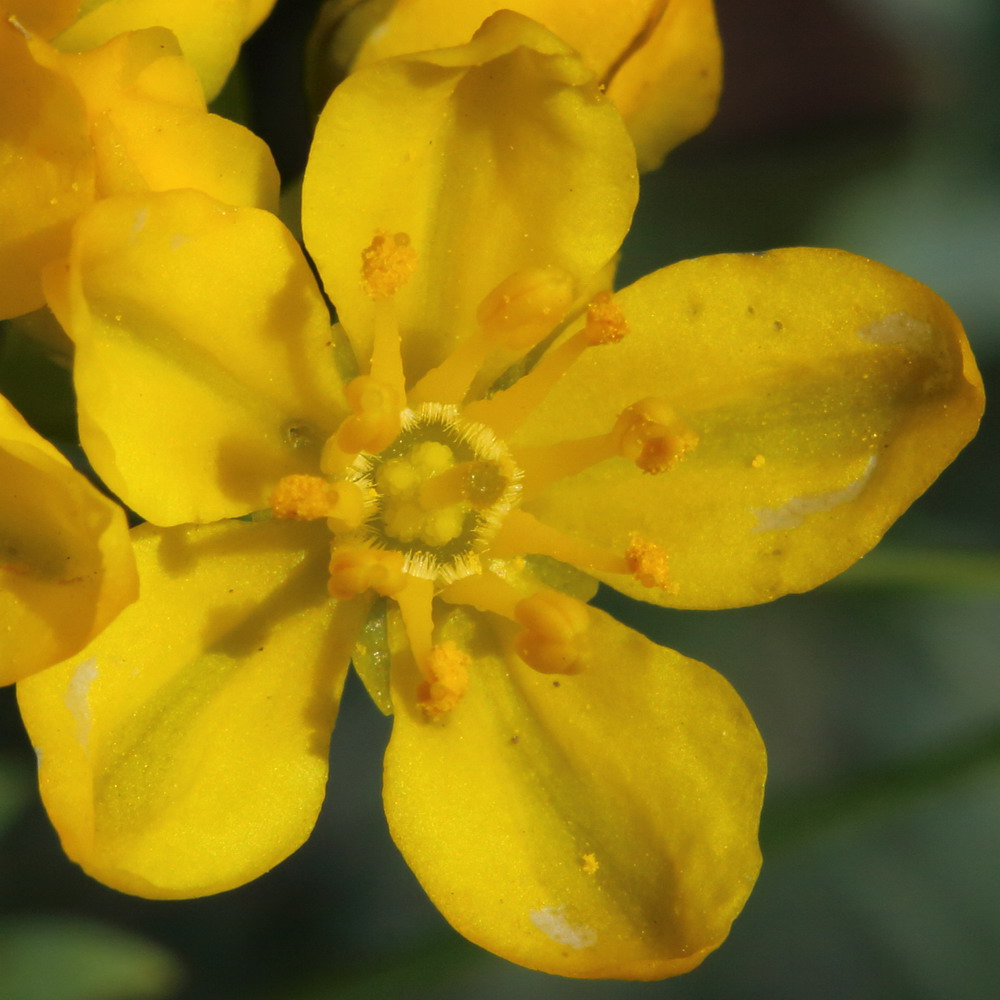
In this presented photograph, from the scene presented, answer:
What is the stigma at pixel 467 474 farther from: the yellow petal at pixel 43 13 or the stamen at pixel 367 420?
the yellow petal at pixel 43 13

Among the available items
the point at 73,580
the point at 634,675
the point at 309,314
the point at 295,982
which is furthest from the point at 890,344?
the point at 295,982

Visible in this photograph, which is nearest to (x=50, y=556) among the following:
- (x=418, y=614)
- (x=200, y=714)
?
(x=200, y=714)

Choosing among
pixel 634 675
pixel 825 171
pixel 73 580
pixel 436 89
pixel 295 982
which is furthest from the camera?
pixel 825 171

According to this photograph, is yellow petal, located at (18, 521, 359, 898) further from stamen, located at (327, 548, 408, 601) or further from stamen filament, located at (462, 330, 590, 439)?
stamen filament, located at (462, 330, 590, 439)

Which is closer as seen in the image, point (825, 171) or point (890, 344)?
point (890, 344)

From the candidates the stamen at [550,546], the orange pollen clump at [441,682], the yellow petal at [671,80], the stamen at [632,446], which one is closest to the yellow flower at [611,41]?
the yellow petal at [671,80]

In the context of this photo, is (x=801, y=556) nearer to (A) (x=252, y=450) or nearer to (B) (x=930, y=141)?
(A) (x=252, y=450)
